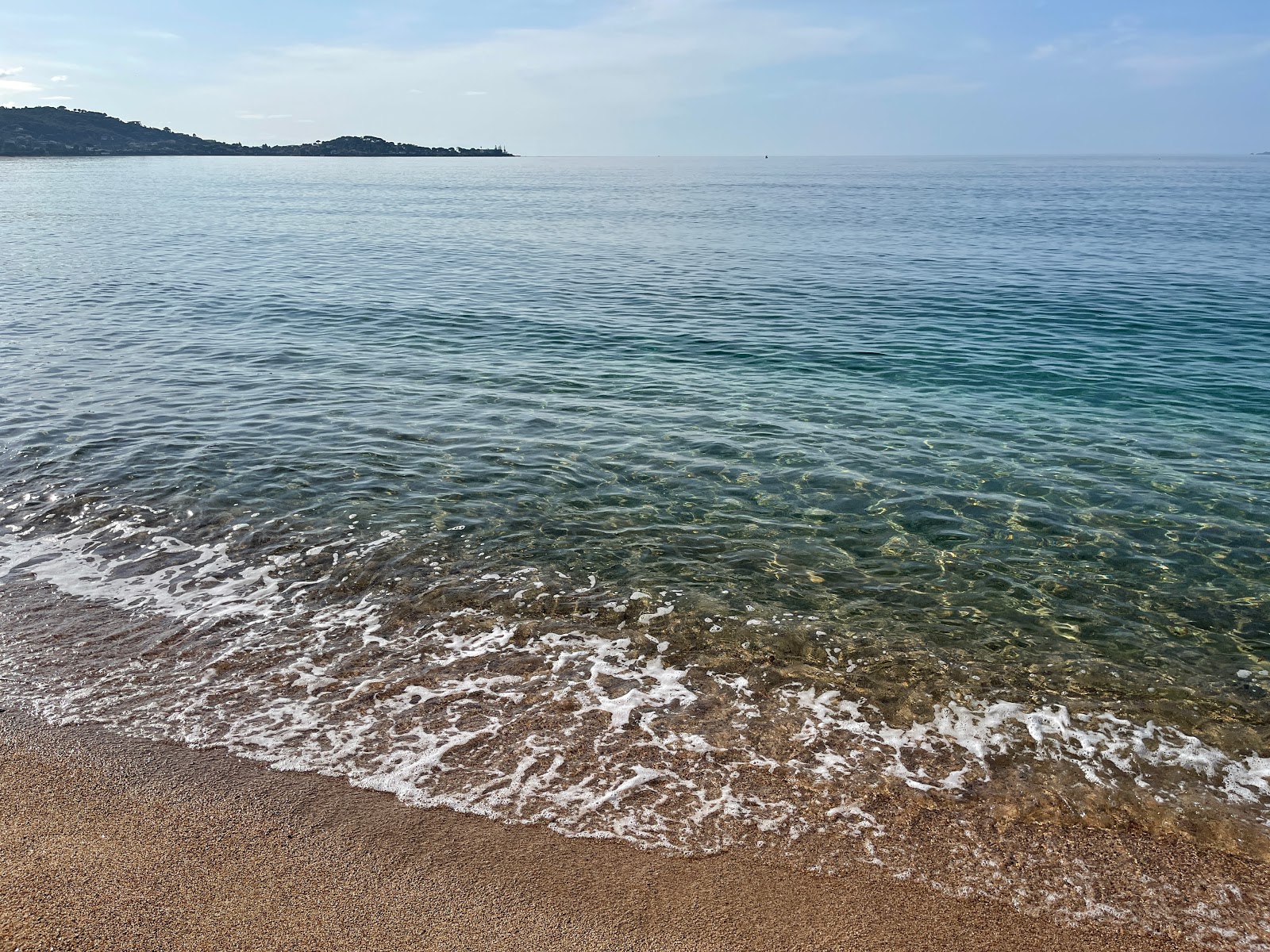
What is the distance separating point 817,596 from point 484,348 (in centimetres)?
1801

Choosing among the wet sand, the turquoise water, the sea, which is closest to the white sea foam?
the sea

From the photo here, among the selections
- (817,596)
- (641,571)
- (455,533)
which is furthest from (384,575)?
(817,596)

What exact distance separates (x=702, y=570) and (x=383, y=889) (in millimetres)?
7109

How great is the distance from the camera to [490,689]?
32.1 ft

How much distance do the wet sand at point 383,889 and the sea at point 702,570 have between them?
32 centimetres

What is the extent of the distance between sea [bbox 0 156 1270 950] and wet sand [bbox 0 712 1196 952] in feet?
1.06

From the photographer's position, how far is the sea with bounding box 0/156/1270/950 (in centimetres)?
818

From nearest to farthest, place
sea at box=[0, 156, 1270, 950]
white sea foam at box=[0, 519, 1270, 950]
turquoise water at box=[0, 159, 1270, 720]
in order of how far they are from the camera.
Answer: white sea foam at box=[0, 519, 1270, 950], sea at box=[0, 156, 1270, 950], turquoise water at box=[0, 159, 1270, 720]

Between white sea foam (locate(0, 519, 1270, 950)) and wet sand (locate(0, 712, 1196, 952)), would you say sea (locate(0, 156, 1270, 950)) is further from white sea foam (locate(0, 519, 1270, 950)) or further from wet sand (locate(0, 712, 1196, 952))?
wet sand (locate(0, 712, 1196, 952))

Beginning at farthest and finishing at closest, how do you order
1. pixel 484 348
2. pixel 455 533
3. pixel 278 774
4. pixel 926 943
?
pixel 484 348
pixel 455 533
pixel 278 774
pixel 926 943

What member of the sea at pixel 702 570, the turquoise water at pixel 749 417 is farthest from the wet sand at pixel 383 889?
the turquoise water at pixel 749 417

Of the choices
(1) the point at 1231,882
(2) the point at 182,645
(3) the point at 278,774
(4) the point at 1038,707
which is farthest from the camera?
(2) the point at 182,645

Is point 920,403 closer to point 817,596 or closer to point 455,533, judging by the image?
point 817,596

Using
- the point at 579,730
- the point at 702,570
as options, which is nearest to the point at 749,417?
the point at 702,570
